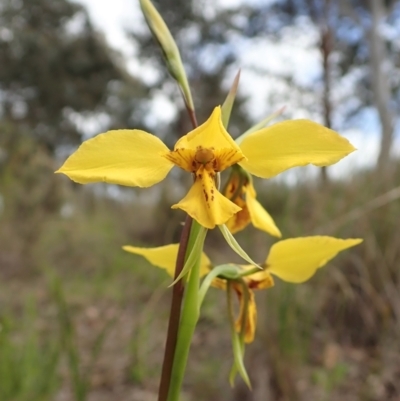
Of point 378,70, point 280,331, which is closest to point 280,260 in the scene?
point 280,331

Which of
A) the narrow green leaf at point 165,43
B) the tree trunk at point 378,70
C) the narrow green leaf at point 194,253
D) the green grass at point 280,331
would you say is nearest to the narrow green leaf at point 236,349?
the narrow green leaf at point 194,253

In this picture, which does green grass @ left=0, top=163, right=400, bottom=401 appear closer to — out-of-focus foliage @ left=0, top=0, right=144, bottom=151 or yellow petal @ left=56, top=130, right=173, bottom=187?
yellow petal @ left=56, top=130, right=173, bottom=187

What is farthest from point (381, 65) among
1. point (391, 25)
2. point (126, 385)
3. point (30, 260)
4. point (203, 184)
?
point (203, 184)

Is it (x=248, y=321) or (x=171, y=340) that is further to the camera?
(x=248, y=321)

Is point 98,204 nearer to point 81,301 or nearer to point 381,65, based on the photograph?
point 81,301

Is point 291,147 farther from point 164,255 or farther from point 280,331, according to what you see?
point 280,331

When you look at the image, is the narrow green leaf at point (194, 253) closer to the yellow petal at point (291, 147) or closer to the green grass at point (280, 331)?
the yellow petal at point (291, 147)
